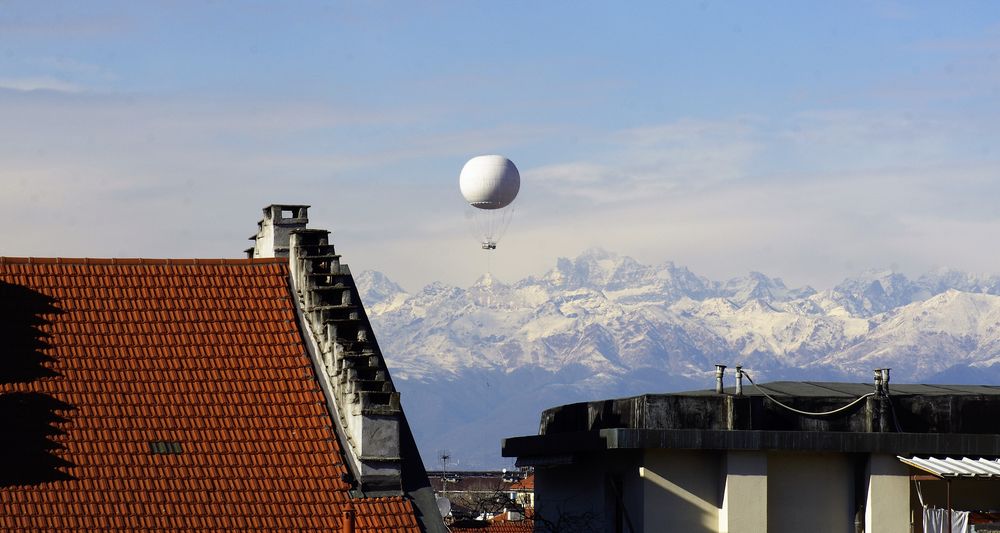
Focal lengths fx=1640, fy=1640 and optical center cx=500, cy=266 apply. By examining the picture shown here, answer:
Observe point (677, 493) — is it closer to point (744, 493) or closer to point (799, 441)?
point (744, 493)

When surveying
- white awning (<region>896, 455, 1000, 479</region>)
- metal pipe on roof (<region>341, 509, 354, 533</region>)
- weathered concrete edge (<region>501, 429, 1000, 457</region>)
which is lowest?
metal pipe on roof (<region>341, 509, 354, 533</region>)

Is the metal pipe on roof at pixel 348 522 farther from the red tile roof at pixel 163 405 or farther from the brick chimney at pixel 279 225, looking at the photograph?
the brick chimney at pixel 279 225

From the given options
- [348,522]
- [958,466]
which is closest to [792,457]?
[958,466]

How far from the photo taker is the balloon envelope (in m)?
83.2

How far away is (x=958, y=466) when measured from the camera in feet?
109

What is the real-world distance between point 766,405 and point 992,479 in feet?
16.7

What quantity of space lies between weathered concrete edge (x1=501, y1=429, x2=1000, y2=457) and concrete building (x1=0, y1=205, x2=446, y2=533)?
441cm

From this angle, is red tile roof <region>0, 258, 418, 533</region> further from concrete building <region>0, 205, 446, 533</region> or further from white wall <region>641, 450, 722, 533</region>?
white wall <region>641, 450, 722, 533</region>

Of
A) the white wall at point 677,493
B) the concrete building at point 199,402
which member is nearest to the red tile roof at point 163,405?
the concrete building at point 199,402

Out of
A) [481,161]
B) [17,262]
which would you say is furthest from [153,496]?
[481,161]

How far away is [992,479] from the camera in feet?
114

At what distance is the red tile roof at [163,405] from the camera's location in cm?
3120

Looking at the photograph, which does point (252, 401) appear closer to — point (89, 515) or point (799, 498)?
point (89, 515)

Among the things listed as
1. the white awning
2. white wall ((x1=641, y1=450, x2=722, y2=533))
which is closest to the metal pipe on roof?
white wall ((x1=641, y1=450, x2=722, y2=533))
